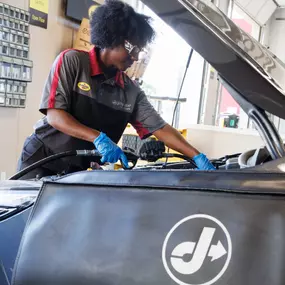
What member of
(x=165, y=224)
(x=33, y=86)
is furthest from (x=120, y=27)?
(x=33, y=86)

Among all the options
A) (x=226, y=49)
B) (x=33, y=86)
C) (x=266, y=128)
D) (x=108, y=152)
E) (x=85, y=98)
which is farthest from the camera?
Answer: (x=33, y=86)

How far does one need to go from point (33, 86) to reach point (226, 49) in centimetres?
252

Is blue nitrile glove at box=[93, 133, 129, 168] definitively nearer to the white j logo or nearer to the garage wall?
the white j logo

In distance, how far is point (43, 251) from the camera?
1.92 ft

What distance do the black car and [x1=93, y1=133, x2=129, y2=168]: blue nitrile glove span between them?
560 mm

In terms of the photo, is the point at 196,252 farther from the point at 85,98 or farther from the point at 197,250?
the point at 85,98

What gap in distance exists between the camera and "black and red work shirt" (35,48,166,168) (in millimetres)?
1468

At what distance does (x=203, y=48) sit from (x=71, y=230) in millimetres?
374

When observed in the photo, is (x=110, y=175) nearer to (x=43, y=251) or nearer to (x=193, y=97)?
(x=43, y=251)

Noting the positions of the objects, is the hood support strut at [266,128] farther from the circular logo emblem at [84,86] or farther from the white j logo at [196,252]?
the circular logo emblem at [84,86]

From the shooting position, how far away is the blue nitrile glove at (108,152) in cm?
124

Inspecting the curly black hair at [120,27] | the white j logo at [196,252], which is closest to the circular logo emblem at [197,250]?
the white j logo at [196,252]

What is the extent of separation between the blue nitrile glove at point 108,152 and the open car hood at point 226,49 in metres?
0.57

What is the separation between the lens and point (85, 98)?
153 cm
